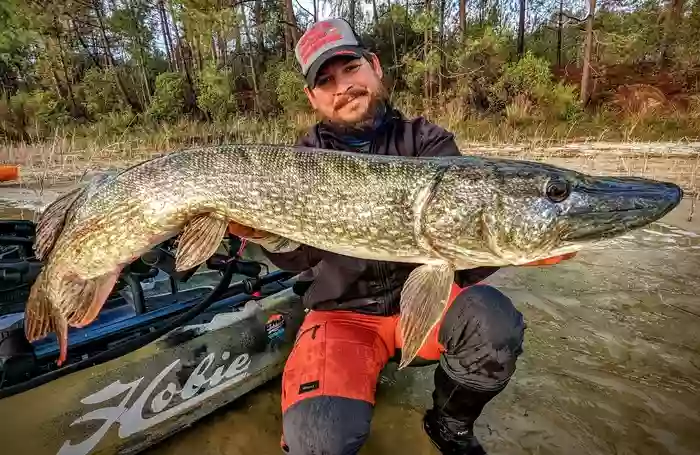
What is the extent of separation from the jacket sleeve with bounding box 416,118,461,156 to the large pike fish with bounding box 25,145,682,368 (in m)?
0.36

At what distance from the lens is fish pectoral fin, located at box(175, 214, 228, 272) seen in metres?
1.56

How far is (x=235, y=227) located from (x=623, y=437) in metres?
1.66

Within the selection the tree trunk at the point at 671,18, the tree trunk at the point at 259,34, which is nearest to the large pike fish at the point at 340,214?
the tree trunk at the point at 671,18

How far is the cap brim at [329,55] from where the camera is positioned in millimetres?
1926

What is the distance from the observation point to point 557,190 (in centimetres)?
134

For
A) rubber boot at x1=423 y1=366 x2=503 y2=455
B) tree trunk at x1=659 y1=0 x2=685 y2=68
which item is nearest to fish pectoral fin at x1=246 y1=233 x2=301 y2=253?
rubber boot at x1=423 y1=366 x2=503 y2=455

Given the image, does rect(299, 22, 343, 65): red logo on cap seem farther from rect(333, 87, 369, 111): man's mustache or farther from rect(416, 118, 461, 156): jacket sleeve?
rect(416, 118, 461, 156): jacket sleeve

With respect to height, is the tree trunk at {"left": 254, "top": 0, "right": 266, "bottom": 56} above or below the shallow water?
above

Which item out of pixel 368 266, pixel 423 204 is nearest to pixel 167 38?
pixel 368 266

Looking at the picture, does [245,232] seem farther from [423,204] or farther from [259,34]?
[259,34]

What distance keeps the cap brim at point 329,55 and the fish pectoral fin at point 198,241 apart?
0.82m

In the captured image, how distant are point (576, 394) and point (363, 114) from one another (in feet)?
5.00

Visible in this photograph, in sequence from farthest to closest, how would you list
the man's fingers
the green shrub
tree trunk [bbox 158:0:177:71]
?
tree trunk [bbox 158:0:177:71] → the green shrub → the man's fingers

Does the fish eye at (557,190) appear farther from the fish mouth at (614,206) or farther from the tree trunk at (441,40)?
the tree trunk at (441,40)
